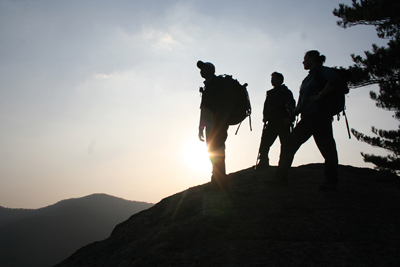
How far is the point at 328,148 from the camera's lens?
3.70 metres

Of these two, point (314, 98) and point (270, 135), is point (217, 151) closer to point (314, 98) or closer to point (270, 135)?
point (314, 98)

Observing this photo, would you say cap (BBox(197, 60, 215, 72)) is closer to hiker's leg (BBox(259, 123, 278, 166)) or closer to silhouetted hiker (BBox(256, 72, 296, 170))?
silhouetted hiker (BBox(256, 72, 296, 170))

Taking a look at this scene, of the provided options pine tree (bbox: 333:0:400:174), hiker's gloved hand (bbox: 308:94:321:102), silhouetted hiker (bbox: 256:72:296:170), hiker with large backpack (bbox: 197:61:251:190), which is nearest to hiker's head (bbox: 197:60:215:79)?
hiker with large backpack (bbox: 197:61:251:190)

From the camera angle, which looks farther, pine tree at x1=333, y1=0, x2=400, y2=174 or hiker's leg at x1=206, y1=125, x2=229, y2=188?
A: pine tree at x1=333, y1=0, x2=400, y2=174

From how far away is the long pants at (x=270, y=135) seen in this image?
551 centimetres

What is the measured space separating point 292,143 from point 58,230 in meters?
120

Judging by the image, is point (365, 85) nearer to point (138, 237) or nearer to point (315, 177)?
point (315, 177)

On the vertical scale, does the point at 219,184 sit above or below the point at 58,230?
above

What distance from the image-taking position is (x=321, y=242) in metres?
2.36

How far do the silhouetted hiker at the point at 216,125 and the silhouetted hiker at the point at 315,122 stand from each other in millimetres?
871

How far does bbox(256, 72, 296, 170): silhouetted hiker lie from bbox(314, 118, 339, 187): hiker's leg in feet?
5.63

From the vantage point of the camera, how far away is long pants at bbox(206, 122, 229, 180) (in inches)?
166

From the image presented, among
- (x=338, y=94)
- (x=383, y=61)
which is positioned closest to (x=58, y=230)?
(x=383, y=61)

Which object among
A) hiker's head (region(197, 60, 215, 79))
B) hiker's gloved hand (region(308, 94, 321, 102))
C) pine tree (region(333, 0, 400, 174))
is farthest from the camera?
pine tree (region(333, 0, 400, 174))
